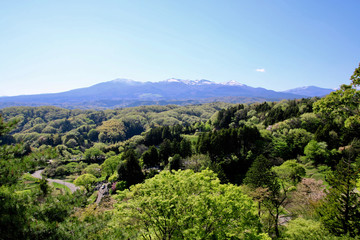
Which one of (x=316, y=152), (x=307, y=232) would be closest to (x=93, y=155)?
(x=316, y=152)

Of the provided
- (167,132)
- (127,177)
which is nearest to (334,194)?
(127,177)

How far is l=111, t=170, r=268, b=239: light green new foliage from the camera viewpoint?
1038cm

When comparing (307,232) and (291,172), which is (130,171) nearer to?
(291,172)

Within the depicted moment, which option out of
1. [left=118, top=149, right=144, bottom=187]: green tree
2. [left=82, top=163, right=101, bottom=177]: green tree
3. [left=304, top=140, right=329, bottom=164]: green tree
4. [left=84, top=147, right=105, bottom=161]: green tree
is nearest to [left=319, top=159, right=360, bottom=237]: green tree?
[left=304, top=140, right=329, bottom=164]: green tree

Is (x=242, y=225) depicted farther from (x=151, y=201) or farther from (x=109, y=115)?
(x=109, y=115)

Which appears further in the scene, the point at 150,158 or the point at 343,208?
the point at 150,158

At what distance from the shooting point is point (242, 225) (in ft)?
38.7

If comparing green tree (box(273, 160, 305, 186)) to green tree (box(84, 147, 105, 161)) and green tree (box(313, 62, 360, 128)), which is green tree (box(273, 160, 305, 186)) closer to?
green tree (box(313, 62, 360, 128))

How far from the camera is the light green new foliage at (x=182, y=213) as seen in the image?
10.4 meters

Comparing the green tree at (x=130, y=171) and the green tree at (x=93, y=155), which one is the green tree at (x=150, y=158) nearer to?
the green tree at (x=130, y=171)

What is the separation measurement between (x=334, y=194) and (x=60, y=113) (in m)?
207

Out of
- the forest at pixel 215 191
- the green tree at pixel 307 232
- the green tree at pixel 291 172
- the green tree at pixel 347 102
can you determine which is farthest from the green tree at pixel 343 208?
the green tree at pixel 291 172

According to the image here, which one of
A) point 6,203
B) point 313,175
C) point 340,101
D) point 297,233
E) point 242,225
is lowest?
point 313,175

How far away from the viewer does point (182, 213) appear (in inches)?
438
